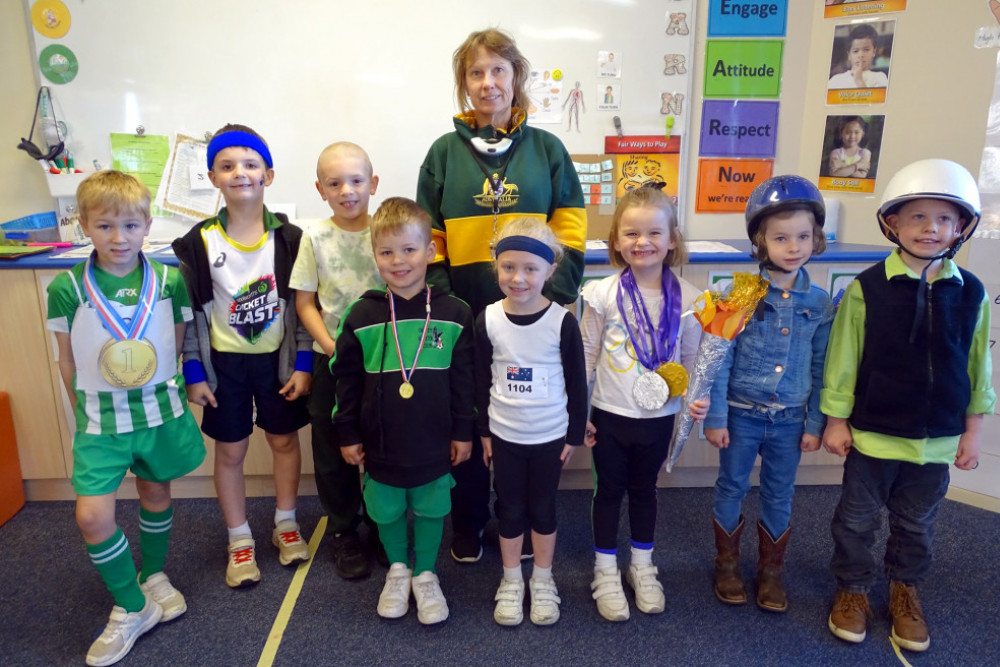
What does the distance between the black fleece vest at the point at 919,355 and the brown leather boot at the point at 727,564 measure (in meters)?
0.53

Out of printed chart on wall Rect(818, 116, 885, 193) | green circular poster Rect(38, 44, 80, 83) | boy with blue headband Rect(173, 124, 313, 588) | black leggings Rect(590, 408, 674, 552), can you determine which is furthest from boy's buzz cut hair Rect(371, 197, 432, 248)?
printed chart on wall Rect(818, 116, 885, 193)

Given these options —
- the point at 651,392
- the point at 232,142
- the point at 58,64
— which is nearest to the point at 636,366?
the point at 651,392

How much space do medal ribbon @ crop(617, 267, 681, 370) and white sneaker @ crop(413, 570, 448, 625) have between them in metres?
0.88

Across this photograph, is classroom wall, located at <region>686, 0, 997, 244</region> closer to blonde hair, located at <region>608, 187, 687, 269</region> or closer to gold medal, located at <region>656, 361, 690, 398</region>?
blonde hair, located at <region>608, 187, 687, 269</region>

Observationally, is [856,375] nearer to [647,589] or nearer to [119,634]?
[647,589]

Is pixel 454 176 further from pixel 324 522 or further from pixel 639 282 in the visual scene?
pixel 324 522

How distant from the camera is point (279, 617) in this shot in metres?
1.82

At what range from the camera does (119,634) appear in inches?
65.6

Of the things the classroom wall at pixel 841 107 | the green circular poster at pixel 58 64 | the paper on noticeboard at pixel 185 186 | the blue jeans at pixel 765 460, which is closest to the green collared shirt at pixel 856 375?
the blue jeans at pixel 765 460

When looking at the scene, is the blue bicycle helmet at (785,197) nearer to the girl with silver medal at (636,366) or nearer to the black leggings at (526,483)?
the girl with silver medal at (636,366)

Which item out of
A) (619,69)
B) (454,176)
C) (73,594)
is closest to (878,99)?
(619,69)

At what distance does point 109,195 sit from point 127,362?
41 centimetres

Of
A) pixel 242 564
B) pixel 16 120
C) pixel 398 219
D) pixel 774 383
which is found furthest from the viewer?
pixel 16 120

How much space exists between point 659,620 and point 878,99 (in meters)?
2.11
